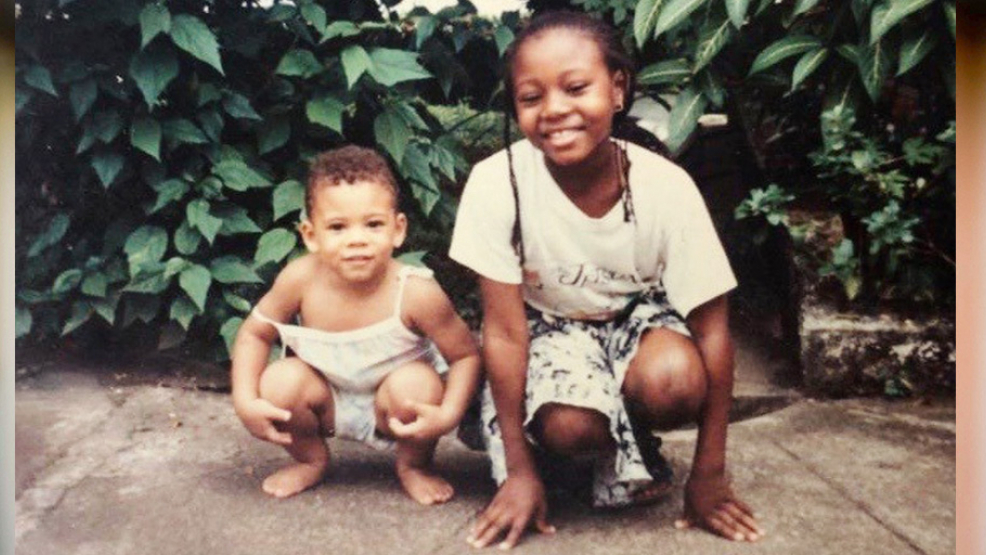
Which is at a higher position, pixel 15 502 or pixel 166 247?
pixel 166 247

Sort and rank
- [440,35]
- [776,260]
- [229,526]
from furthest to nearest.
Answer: [776,260] → [440,35] → [229,526]

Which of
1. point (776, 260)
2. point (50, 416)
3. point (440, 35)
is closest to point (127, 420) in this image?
point (50, 416)

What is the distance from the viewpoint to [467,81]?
1618 millimetres

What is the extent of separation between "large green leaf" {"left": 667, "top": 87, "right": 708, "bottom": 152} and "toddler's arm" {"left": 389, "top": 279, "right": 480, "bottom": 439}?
1.39 feet

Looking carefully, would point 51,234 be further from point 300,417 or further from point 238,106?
point 300,417

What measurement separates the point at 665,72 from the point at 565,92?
0.70 feet

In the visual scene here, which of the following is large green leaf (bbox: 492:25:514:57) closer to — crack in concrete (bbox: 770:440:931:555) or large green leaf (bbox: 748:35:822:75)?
large green leaf (bbox: 748:35:822:75)

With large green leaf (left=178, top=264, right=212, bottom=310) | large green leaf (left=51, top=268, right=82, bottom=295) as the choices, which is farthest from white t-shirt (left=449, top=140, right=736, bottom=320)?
large green leaf (left=51, top=268, right=82, bottom=295)

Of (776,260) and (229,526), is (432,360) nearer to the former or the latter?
(229,526)

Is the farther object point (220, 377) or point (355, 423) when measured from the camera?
point (220, 377)

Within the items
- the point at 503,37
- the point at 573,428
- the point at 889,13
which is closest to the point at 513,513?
the point at 573,428

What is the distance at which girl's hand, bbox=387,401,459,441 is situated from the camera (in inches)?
62.9

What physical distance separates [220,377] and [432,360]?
420mm

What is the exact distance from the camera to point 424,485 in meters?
1.63
